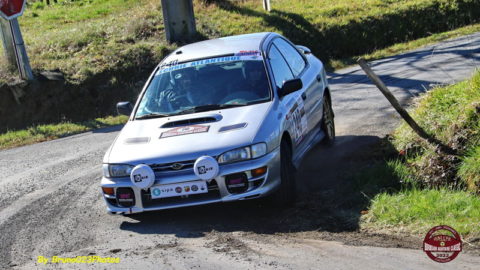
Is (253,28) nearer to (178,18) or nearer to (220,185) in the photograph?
(178,18)

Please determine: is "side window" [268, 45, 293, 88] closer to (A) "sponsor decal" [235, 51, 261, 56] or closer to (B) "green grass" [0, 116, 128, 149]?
(A) "sponsor decal" [235, 51, 261, 56]

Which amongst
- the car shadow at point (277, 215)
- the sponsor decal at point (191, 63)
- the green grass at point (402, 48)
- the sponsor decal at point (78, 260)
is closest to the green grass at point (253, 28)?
the green grass at point (402, 48)

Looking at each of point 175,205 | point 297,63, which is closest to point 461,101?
point 297,63

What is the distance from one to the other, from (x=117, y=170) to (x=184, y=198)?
73 cm

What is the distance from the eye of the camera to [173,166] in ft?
22.0

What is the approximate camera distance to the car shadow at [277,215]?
6.57 meters

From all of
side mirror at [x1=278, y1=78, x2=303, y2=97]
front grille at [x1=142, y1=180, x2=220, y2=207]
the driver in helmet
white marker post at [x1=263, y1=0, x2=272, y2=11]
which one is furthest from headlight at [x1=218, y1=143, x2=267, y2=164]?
white marker post at [x1=263, y1=0, x2=272, y2=11]

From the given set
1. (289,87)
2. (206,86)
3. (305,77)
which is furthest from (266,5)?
(289,87)

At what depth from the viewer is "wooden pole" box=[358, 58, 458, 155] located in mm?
7172

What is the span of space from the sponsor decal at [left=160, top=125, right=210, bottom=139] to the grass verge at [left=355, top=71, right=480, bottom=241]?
1.70 meters

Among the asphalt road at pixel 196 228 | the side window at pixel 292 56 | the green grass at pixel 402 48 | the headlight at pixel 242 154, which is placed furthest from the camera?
the green grass at pixel 402 48

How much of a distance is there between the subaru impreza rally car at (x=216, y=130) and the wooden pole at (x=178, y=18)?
1151cm

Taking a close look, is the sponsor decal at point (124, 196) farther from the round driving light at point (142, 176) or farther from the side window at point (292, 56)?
the side window at point (292, 56)

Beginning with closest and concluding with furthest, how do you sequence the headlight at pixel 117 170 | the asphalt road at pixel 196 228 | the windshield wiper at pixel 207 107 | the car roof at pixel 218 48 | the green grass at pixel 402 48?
the asphalt road at pixel 196 228 → the headlight at pixel 117 170 → the windshield wiper at pixel 207 107 → the car roof at pixel 218 48 → the green grass at pixel 402 48
